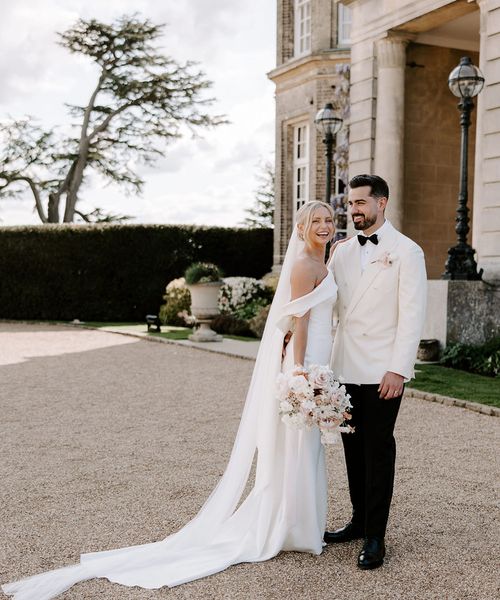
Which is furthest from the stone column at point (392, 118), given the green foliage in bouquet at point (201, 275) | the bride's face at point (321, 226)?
the bride's face at point (321, 226)

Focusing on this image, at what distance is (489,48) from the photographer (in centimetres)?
1140

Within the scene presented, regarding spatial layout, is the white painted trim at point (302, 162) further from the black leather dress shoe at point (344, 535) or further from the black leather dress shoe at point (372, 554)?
the black leather dress shoe at point (372, 554)

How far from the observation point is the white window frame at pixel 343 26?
19734 mm

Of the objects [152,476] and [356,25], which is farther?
[356,25]

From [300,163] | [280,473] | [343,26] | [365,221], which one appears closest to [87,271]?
[300,163]

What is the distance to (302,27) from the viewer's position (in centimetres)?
2077

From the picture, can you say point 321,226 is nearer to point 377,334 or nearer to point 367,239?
point 367,239

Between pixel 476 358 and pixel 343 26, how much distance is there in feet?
40.5

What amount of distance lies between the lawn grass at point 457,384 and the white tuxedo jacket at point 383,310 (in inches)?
174

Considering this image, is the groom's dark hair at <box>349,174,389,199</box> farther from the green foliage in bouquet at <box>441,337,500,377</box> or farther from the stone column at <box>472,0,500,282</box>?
the stone column at <box>472,0,500,282</box>

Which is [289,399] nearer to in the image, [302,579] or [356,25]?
[302,579]

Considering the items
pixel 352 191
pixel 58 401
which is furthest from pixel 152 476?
pixel 58 401

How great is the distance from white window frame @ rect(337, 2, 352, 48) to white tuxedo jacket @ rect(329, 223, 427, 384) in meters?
17.1

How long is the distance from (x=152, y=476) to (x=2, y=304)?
17487 mm
